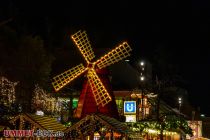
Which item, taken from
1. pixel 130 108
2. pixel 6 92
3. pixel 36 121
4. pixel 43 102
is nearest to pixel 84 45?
pixel 43 102

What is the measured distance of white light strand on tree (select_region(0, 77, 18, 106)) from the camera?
3525 centimetres

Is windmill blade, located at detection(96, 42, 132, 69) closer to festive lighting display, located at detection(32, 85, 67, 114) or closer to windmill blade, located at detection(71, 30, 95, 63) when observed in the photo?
windmill blade, located at detection(71, 30, 95, 63)

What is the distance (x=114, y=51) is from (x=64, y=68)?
587 inches

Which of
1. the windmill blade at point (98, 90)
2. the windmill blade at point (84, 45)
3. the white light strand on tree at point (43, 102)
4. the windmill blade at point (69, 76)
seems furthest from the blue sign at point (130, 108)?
the windmill blade at point (98, 90)

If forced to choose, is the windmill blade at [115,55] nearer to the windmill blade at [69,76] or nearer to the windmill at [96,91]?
the windmill at [96,91]

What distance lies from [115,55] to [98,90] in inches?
193

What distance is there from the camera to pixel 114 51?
40.8 m

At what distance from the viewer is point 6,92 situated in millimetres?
36562

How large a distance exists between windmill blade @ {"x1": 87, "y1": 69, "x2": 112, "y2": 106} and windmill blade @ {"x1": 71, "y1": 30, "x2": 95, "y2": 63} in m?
2.20

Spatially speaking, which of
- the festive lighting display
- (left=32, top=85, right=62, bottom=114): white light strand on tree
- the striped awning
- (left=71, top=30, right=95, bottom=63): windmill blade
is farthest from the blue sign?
the striped awning

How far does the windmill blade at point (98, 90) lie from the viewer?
36781mm

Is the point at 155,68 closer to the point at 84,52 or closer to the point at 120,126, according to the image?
the point at 84,52

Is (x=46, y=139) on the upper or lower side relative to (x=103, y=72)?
lower

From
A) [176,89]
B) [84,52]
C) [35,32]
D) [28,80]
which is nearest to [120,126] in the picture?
[84,52]
